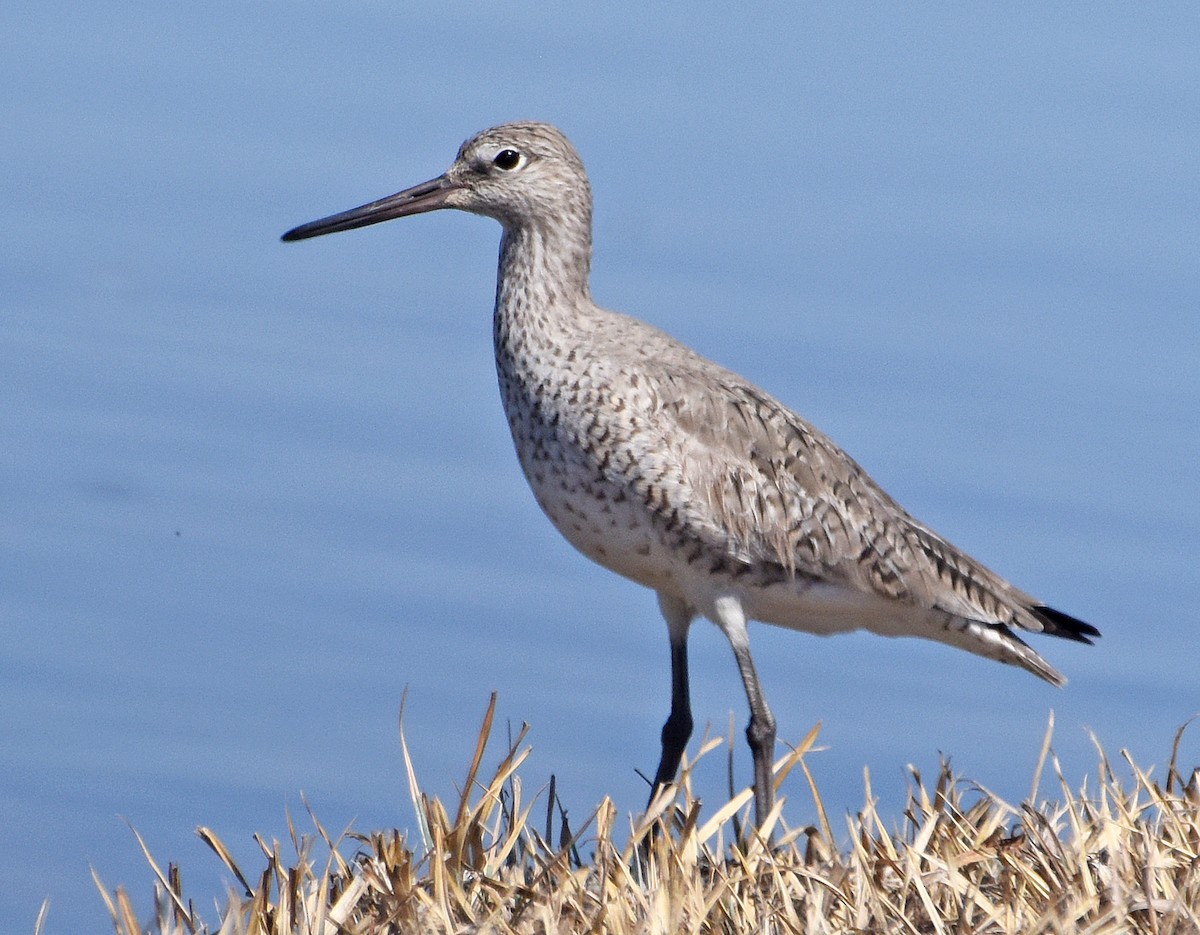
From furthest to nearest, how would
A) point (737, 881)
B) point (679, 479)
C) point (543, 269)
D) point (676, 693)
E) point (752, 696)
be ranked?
point (676, 693) < point (543, 269) < point (752, 696) < point (679, 479) < point (737, 881)

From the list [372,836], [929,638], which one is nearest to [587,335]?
[929,638]

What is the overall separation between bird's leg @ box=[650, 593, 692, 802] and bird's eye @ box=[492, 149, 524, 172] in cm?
144

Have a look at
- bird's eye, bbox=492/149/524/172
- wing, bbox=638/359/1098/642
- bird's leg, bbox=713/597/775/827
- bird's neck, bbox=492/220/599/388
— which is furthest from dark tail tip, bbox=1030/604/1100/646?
bird's eye, bbox=492/149/524/172

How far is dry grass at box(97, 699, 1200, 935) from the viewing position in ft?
12.2

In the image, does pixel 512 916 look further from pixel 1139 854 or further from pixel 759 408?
pixel 759 408

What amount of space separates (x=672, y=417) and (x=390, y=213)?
1.30 metres

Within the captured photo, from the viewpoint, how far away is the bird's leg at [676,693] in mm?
5840

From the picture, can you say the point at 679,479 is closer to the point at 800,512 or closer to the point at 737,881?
the point at 800,512

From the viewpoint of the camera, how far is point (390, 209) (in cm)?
613

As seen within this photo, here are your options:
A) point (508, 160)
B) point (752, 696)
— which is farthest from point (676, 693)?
point (508, 160)

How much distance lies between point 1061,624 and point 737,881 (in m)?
2.39

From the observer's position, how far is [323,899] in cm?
385

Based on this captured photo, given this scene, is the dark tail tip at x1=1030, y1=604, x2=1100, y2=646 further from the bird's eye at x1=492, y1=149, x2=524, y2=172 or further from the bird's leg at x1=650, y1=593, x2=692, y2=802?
the bird's eye at x1=492, y1=149, x2=524, y2=172

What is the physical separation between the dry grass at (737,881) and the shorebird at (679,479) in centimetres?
105
